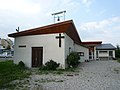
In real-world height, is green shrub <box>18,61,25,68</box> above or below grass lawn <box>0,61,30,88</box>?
above

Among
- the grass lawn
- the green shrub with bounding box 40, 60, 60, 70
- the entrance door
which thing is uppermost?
the entrance door

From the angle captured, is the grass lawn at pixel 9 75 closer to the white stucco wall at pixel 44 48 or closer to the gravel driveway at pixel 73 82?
the gravel driveway at pixel 73 82

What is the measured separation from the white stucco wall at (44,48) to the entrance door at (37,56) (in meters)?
0.32

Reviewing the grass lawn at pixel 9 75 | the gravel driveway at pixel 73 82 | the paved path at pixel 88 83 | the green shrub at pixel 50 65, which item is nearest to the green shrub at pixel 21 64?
the grass lawn at pixel 9 75

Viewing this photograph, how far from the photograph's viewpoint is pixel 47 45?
1872 centimetres

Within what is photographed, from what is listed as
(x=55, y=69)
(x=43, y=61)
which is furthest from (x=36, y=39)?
(x=55, y=69)

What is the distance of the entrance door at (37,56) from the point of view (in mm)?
19062

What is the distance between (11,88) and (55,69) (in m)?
9.11

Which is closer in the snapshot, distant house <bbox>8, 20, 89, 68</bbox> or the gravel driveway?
the gravel driveway

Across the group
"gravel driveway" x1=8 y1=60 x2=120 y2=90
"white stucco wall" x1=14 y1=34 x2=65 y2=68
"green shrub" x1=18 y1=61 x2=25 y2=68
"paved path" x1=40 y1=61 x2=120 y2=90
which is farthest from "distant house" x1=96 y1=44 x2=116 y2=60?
"gravel driveway" x1=8 y1=60 x2=120 y2=90

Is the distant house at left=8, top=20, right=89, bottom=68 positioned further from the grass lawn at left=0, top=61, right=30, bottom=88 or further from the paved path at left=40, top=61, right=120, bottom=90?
the paved path at left=40, top=61, right=120, bottom=90

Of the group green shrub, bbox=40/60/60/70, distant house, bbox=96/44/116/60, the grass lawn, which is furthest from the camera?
distant house, bbox=96/44/116/60

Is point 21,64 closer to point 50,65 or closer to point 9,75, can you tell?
point 50,65

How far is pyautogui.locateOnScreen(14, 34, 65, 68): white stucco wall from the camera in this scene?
1823cm
